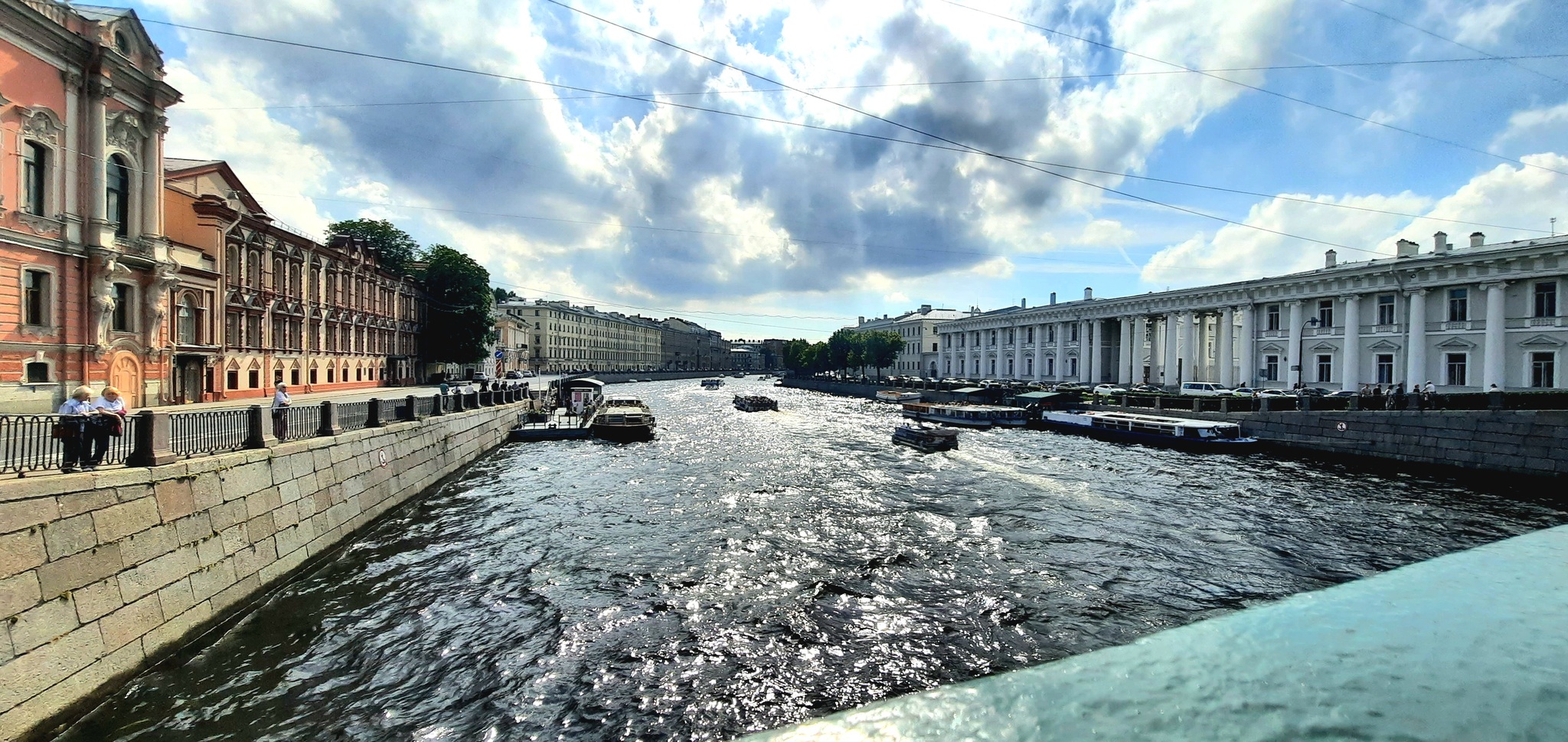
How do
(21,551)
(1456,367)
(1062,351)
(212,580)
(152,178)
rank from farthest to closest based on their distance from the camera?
(1062,351)
(1456,367)
(152,178)
(212,580)
(21,551)

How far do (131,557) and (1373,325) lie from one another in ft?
186

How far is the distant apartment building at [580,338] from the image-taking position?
11388cm

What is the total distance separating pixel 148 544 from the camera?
26.3 ft

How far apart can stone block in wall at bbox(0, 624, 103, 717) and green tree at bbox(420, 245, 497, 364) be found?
180 ft

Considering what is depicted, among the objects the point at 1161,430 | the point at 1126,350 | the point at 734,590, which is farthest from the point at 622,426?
the point at 1126,350

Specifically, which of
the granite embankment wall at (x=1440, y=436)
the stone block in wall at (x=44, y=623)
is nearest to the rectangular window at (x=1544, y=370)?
the granite embankment wall at (x=1440, y=436)

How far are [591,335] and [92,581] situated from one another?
130237 mm

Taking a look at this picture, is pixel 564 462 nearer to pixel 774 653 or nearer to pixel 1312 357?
pixel 774 653

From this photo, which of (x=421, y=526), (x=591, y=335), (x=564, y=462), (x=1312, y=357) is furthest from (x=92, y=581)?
(x=591, y=335)

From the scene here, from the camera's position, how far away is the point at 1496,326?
106 ft

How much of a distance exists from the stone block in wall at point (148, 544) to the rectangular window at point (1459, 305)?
178 feet

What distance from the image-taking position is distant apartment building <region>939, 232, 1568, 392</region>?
31.7 m

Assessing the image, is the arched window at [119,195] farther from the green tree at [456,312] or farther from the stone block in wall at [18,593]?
the green tree at [456,312]

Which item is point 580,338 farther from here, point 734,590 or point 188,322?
point 734,590
